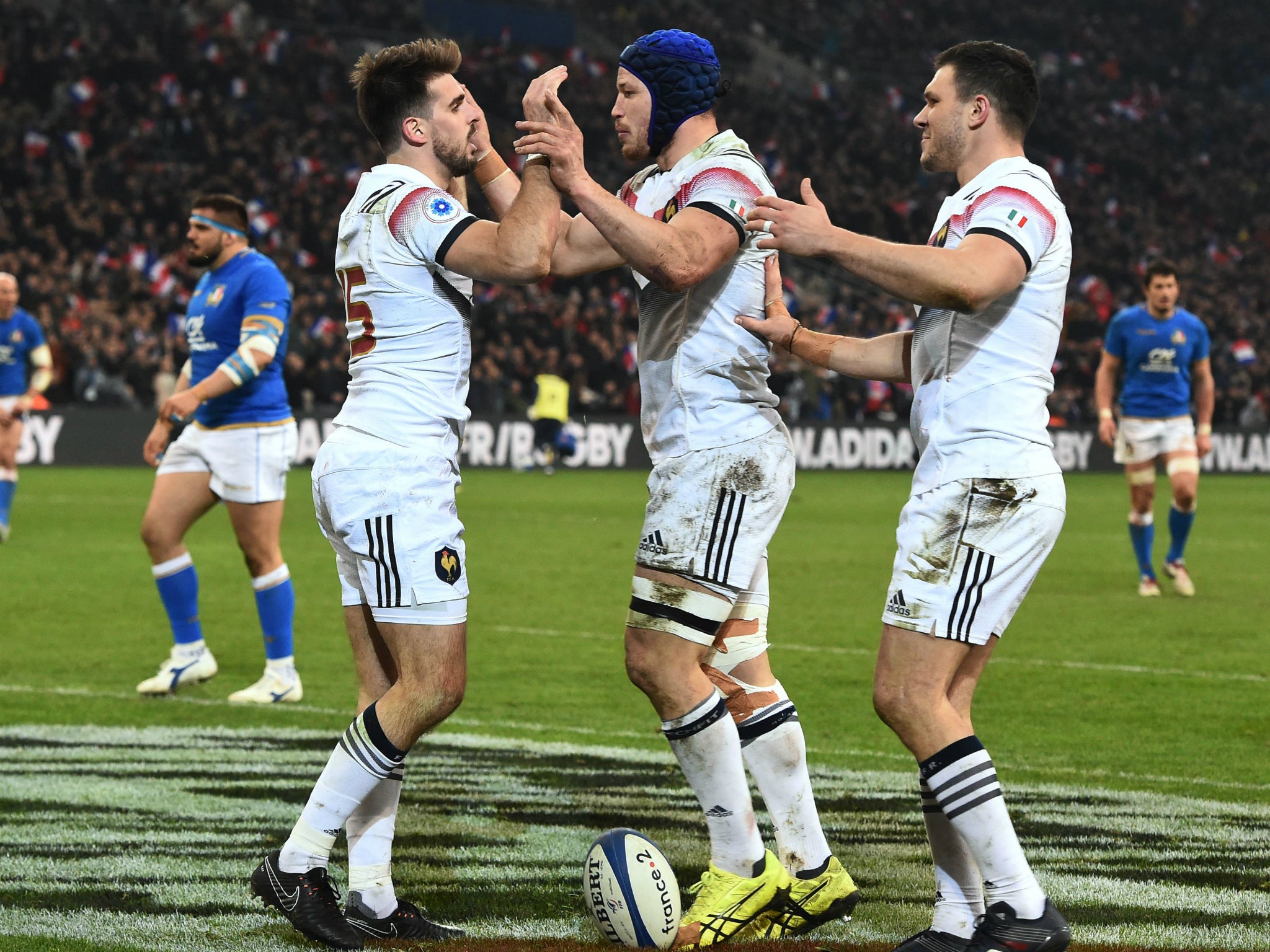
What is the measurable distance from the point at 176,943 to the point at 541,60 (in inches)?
1387

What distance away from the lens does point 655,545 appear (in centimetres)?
418

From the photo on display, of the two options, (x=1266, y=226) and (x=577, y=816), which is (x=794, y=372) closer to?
(x=1266, y=226)

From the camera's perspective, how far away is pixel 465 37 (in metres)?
37.6

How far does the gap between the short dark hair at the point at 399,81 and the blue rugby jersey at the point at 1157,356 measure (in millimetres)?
9512

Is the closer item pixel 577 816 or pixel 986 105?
pixel 986 105

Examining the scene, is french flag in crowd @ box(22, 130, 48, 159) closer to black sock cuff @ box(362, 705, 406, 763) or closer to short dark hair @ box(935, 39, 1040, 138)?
black sock cuff @ box(362, 705, 406, 763)

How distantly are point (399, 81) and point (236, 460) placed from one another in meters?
4.07

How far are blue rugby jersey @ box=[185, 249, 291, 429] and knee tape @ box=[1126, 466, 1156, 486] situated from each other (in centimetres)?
751

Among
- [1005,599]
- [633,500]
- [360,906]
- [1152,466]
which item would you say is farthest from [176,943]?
[633,500]

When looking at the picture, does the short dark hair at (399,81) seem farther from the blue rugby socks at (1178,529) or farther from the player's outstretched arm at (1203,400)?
the blue rugby socks at (1178,529)

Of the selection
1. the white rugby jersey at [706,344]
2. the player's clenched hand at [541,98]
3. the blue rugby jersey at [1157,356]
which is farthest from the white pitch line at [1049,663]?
the player's clenched hand at [541,98]

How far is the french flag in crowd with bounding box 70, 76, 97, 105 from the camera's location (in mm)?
29703

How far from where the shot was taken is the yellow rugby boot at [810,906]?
4.22 metres

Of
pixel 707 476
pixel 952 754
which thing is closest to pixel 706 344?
pixel 707 476
